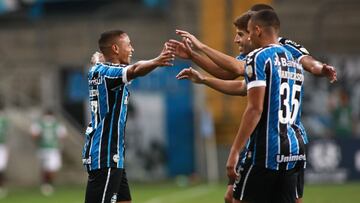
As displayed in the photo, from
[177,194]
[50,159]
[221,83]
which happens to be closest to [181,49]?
[221,83]

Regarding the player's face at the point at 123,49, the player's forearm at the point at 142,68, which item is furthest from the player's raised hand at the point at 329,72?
the player's face at the point at 123,49

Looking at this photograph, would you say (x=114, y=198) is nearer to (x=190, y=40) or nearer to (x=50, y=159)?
(x=190, y=40)

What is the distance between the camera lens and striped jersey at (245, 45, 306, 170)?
A: 7559mm

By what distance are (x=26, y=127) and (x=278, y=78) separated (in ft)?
64.4

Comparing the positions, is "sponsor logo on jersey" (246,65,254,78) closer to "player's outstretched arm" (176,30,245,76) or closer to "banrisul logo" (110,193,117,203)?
"player's outstretched arm" (176,30,245,76)

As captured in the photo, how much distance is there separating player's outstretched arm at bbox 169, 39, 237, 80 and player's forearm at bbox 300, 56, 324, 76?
2.75ft

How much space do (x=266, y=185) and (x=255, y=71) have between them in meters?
0.97

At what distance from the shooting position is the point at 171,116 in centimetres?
2684

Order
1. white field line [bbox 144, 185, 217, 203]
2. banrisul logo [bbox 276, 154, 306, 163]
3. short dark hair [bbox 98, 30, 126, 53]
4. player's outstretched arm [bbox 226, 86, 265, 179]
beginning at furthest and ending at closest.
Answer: white field line [bbox 144, 185, 217, 203], short dark hair [bbox 98, 30, 126, 53], banrisul logo [bbox 276, 154, 306, 163], player's outstretched arm [bbox 226, 86, 265, 179]

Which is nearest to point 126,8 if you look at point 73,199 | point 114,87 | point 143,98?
point 143,98

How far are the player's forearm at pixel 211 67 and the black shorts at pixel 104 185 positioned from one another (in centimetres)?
132

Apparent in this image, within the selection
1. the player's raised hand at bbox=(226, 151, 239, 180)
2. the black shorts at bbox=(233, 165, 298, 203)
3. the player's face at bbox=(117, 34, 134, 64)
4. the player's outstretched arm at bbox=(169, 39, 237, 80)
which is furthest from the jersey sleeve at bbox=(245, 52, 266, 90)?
the player's face at bbox=(117, 34, 134, 64)

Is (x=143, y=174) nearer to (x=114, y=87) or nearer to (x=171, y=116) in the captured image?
(x=171, y=116)

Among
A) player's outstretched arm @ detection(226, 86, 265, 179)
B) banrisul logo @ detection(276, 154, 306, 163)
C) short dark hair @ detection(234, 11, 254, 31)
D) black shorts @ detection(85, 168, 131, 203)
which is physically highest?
short dark hair @ detection(234, 11, 254, 31)
